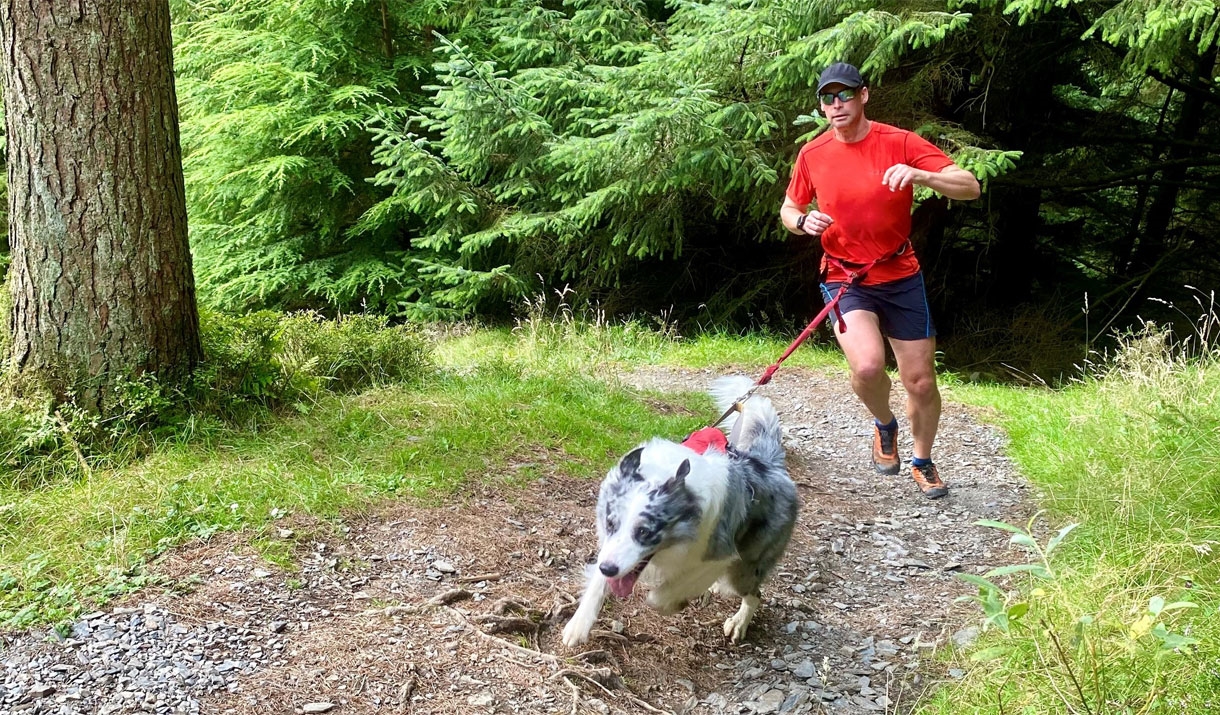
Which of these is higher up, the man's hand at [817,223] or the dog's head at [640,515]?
the man's hand at [817,223]

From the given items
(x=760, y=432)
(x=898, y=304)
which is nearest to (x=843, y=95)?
(x=898, y=304)

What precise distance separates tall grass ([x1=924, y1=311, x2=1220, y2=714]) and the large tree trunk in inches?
163

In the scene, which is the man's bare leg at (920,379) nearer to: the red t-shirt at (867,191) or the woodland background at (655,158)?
the red t-shirt at (867,191)

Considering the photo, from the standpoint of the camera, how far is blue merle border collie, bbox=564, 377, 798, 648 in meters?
2.68

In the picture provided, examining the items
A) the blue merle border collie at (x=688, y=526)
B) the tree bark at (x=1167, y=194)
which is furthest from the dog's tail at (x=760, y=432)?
the tree bark at (x=1167, y=194)

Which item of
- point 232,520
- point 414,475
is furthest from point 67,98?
point 414,475

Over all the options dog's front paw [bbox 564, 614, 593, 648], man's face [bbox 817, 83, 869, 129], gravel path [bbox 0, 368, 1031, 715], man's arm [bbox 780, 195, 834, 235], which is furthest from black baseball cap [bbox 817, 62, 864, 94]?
dog's front paw [bbox 564, 614, 593, 648]

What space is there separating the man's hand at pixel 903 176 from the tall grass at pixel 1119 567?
1.80 m

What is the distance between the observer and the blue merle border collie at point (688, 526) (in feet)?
8.79

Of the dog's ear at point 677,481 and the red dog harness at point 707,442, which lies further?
the red dog harness at point 707,442

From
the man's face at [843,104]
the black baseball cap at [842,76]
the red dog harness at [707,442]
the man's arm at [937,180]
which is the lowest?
the red dog harness at [707,442]

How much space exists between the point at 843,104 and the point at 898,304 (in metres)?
1.14

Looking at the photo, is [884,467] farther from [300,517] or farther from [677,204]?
[677,204]

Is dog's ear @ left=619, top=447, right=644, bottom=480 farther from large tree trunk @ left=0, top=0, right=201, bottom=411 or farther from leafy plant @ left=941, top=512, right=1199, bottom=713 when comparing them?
large tree trunk @ left=0, top=0, right=201, bottom=411
